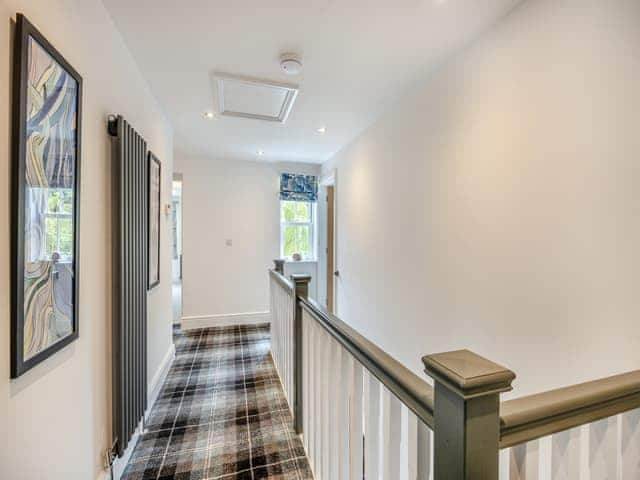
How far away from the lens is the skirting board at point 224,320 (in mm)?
4297

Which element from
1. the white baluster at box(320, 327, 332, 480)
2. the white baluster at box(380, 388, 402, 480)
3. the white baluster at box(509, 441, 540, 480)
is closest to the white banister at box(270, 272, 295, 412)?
the white baluster at box(320, 327, 332, 480)

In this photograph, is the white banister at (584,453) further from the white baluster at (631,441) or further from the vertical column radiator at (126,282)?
the vertical column radiator at (126,282)

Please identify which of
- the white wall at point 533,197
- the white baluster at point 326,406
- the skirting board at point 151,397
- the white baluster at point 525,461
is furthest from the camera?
the skirting board at point 151,397

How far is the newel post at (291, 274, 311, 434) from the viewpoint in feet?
6.19

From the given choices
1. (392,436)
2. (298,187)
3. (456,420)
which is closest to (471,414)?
(456,420)

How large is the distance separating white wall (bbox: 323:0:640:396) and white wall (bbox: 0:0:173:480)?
6.44 ft

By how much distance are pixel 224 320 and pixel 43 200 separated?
12.4 feet

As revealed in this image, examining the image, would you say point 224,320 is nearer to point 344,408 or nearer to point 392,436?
point 344,408

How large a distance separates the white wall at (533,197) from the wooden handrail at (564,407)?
0.47 m

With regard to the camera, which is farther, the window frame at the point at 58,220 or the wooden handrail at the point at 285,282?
the wooden handrail at the point at 285,282

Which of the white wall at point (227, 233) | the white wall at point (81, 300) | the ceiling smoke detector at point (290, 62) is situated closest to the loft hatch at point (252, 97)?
the ceiling smoke detector at point (290, 62)

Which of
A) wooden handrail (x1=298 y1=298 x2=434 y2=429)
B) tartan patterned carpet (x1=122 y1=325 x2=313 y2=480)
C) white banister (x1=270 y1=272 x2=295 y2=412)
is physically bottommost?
tartan patterned carpet (x1=122 y1=325 x2=313 y2=480)

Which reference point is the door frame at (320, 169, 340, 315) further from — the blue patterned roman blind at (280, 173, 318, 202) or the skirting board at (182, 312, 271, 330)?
the skirting board at (182, 312, 271, 330)

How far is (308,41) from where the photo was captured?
5.77ft
